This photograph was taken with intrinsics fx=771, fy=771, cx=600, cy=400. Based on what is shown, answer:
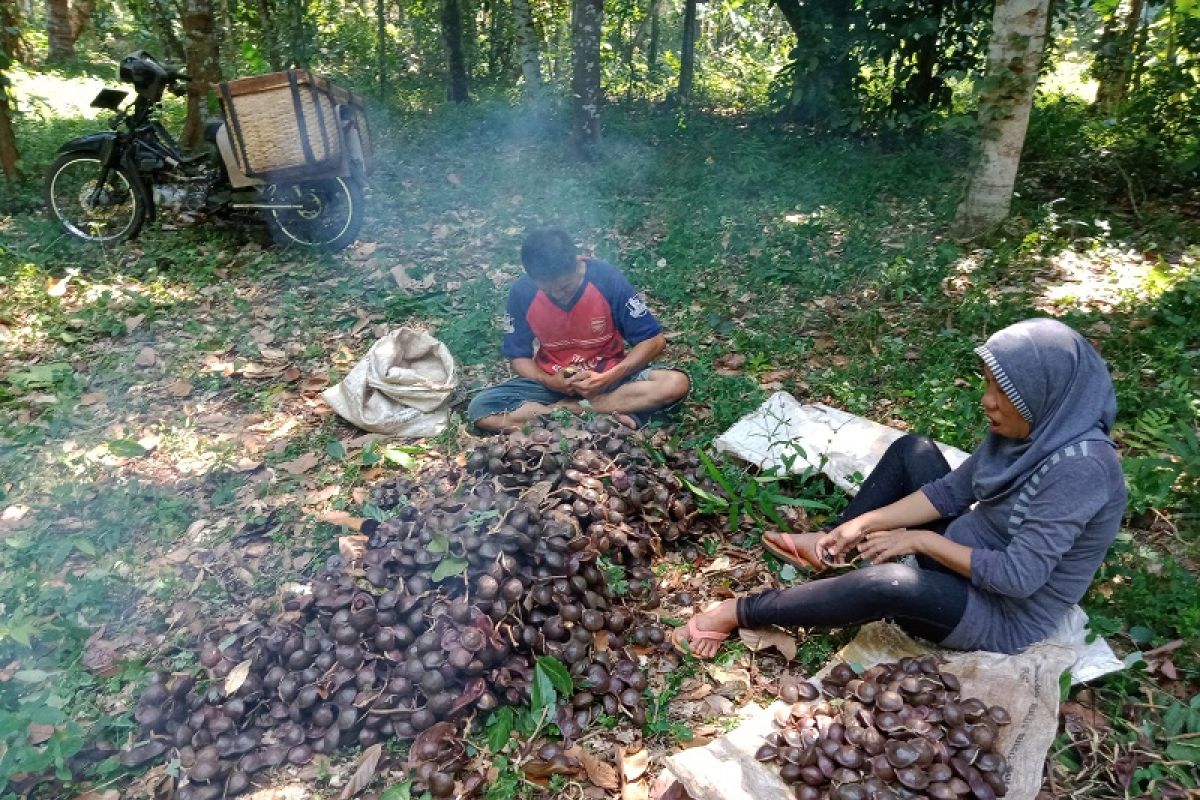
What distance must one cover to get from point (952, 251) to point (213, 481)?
474cm

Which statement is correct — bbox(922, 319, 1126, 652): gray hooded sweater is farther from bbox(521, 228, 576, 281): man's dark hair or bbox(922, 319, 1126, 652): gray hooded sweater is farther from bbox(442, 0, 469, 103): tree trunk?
bbox(442, 0, 469, 103): tree trunk

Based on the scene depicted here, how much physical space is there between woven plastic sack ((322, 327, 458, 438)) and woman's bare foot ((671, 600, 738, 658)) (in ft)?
6.08

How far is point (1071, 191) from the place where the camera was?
6.14 m

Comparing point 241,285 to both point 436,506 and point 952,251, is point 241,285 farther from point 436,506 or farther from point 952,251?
point 952,251

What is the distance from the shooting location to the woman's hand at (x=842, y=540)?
8.93 feet

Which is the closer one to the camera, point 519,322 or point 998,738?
point 998,738

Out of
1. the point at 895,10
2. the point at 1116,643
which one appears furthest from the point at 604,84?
the point at 1116,643

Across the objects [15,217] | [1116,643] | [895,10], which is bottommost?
[1116,643]

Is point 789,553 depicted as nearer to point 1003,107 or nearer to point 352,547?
point 352,547

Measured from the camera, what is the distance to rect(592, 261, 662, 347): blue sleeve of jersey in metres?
3.82

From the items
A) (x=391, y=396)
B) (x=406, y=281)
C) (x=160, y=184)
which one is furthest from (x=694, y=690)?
(x=160, y=184)

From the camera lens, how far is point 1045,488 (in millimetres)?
2203

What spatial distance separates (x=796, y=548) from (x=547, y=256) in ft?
5.42

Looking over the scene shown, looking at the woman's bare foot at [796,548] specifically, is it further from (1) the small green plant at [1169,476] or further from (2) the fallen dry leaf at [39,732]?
(2) the fallen dry leaf at [39,732]
